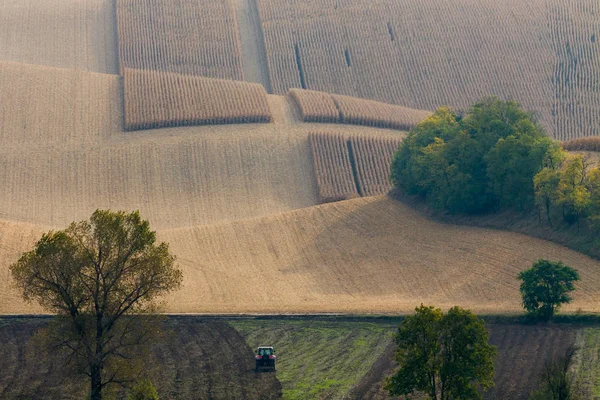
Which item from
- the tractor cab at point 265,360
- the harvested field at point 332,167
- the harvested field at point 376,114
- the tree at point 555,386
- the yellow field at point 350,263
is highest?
the harvested field at point 376,114

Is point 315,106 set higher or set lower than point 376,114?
higher

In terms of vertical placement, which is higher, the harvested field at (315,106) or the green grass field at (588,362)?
the harvested field at (315,106)

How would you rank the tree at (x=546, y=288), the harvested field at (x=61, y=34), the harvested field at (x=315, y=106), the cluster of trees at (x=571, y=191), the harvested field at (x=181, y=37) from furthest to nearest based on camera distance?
the harvested field at (x=61, y=34)
the harvested field at (x=181, y=37)
the harvested field at (x=315, y=106)
the cluster of trees at (x=571, y=191)
the tree at (x=546, y=288)

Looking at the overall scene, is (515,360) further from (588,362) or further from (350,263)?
(350,263)

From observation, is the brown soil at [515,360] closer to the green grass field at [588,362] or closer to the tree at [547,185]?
the green grass field at [588,362]

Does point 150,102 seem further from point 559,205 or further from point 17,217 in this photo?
point 559,205

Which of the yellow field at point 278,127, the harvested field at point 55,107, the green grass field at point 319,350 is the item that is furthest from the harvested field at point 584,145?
the harvested field at point 55,107

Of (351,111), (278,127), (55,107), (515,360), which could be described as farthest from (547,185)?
(55,107)
